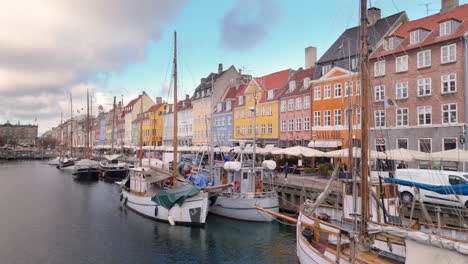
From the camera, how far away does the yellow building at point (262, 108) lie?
167ft

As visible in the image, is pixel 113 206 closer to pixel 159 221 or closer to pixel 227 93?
pixel 159 221

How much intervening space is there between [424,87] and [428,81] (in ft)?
2.09

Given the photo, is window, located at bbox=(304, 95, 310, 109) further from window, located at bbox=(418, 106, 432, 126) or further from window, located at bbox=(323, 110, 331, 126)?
window, located at bbox=(418, 106, 432, 126)

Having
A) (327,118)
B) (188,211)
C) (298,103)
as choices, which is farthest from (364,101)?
(298,103)

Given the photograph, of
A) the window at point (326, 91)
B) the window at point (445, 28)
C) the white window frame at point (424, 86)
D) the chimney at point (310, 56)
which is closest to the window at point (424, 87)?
the white window frame at point (424, 86)

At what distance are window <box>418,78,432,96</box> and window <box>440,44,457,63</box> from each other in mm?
2183

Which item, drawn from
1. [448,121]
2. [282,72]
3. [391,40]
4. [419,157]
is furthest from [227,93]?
[419,157]

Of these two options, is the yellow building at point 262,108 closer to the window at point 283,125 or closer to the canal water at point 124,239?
the window at point 283,125

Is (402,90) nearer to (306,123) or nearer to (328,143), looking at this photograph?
(328,143)

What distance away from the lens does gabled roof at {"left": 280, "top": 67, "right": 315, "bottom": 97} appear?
46228 millimetres

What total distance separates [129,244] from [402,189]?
1733cm

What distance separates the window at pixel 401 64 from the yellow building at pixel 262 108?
18.5 meters

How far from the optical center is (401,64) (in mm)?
34438

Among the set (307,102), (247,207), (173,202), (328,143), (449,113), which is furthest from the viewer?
(307,102)
